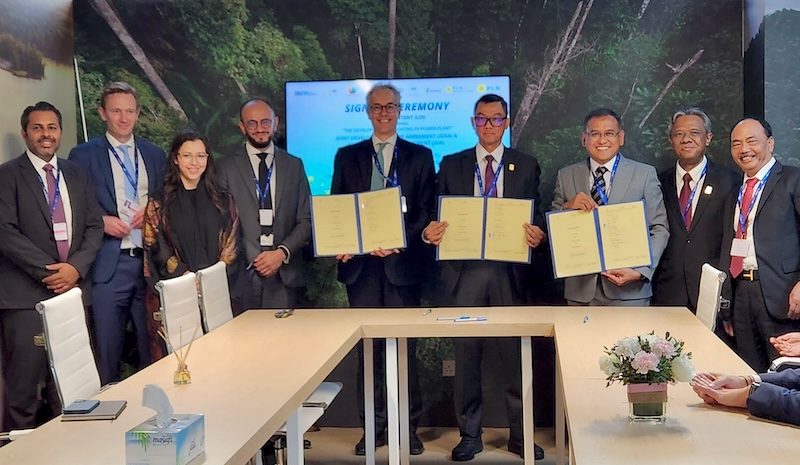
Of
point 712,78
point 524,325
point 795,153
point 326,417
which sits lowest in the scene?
point 326,417

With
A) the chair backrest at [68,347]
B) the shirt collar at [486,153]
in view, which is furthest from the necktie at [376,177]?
the chair backrest at [68,347]

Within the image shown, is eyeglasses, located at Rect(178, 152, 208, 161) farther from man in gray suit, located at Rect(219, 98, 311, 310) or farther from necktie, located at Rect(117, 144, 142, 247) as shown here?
necktie, located at Rect(117, 144, 142, 247)

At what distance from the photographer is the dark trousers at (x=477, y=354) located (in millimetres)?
5477

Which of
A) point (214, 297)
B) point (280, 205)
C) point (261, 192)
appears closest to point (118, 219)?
point (261, 192)

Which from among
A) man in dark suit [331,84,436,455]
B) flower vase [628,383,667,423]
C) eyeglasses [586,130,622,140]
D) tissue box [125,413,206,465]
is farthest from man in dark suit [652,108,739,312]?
tissue box [125,413,206,465]

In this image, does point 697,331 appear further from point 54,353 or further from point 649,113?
point 54,353

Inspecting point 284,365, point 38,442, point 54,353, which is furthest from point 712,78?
point 38,442

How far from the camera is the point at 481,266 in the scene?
18.4 ft

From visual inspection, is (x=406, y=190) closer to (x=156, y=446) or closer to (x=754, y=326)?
(x=754, y=326)

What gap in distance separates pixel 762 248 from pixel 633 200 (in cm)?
77

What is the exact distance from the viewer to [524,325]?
4625 millimetres

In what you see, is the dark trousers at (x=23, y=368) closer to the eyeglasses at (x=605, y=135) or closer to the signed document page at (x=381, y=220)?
the signed document page at (x=381, y=220)

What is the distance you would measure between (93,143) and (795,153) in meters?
4.45

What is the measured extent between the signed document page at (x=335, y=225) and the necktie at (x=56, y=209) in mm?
1481
